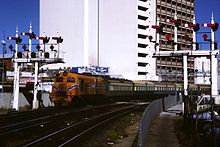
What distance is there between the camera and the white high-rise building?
80.9 meters

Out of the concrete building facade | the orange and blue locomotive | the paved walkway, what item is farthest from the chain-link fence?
the concrete building facade

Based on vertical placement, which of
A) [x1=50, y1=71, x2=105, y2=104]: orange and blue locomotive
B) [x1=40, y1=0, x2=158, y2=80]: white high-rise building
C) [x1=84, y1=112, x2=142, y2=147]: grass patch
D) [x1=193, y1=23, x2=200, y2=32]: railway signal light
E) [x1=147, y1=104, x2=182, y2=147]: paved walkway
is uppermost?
[x1=40, y1=0, x2=158, y2=80]: white high-rise building

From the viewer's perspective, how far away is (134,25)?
8638 cm

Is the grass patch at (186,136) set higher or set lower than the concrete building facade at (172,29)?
lower

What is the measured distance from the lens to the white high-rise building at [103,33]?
80.9m

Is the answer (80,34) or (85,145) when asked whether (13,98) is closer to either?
(85,145)

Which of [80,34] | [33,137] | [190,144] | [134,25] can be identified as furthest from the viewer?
[134,25]

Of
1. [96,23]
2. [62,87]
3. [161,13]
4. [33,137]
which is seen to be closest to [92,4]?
[96,23]

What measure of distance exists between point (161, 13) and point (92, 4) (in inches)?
939

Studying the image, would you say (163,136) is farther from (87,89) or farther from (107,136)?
(87,89)

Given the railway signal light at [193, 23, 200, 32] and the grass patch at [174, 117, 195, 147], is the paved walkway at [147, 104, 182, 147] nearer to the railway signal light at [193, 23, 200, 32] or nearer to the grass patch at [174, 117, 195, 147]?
the grass patch at [174, 117, 195, 147]

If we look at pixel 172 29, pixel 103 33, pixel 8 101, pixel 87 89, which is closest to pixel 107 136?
pixel 8 101

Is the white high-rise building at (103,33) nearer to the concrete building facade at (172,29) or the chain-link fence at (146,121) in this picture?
the concrete building facade at (172,29)

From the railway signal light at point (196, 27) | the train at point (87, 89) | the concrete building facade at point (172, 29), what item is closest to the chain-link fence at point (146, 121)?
the train at point (87, 89)
